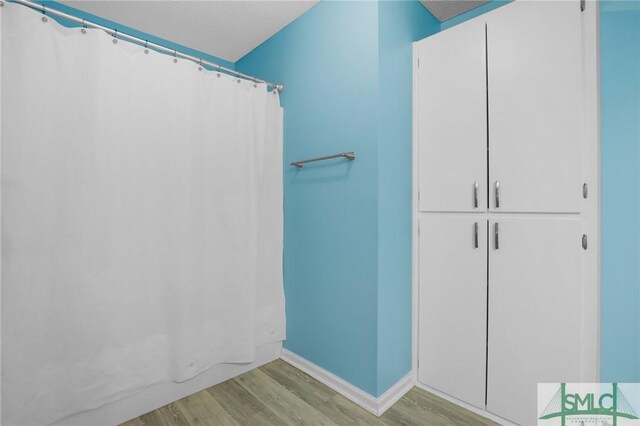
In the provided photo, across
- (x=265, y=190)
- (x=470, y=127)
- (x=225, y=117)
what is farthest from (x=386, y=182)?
(x=225, y=117)

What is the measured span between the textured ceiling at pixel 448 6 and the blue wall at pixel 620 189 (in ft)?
2.28

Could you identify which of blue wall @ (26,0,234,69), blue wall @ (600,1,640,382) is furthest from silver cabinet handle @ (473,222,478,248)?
blue wall @ (26,0,234,69)

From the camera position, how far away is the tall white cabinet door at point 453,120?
1506 mm

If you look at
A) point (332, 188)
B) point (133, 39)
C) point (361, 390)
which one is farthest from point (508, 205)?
point (133, 39)

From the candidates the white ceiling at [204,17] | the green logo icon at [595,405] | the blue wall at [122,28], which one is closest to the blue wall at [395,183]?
the white ceiling at [204,17]

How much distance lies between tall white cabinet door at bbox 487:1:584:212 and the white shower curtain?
4.46 ft

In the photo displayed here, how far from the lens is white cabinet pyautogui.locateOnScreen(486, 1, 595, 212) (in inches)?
49.8

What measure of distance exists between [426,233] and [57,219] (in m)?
1.82

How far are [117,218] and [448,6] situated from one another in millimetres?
2210

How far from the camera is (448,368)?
1.61m

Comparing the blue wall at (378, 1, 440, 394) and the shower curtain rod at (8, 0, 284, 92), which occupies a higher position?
the shower curtain rod at (8, 0, 284, 92)

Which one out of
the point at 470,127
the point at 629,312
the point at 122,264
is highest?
the point at 470,127

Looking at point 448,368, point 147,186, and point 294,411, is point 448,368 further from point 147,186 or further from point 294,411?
point 147,186

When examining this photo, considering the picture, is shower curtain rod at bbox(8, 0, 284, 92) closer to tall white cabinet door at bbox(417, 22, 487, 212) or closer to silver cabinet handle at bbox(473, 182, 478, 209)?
tall white cabinet door at bbox(417, 22, 487, 212)
